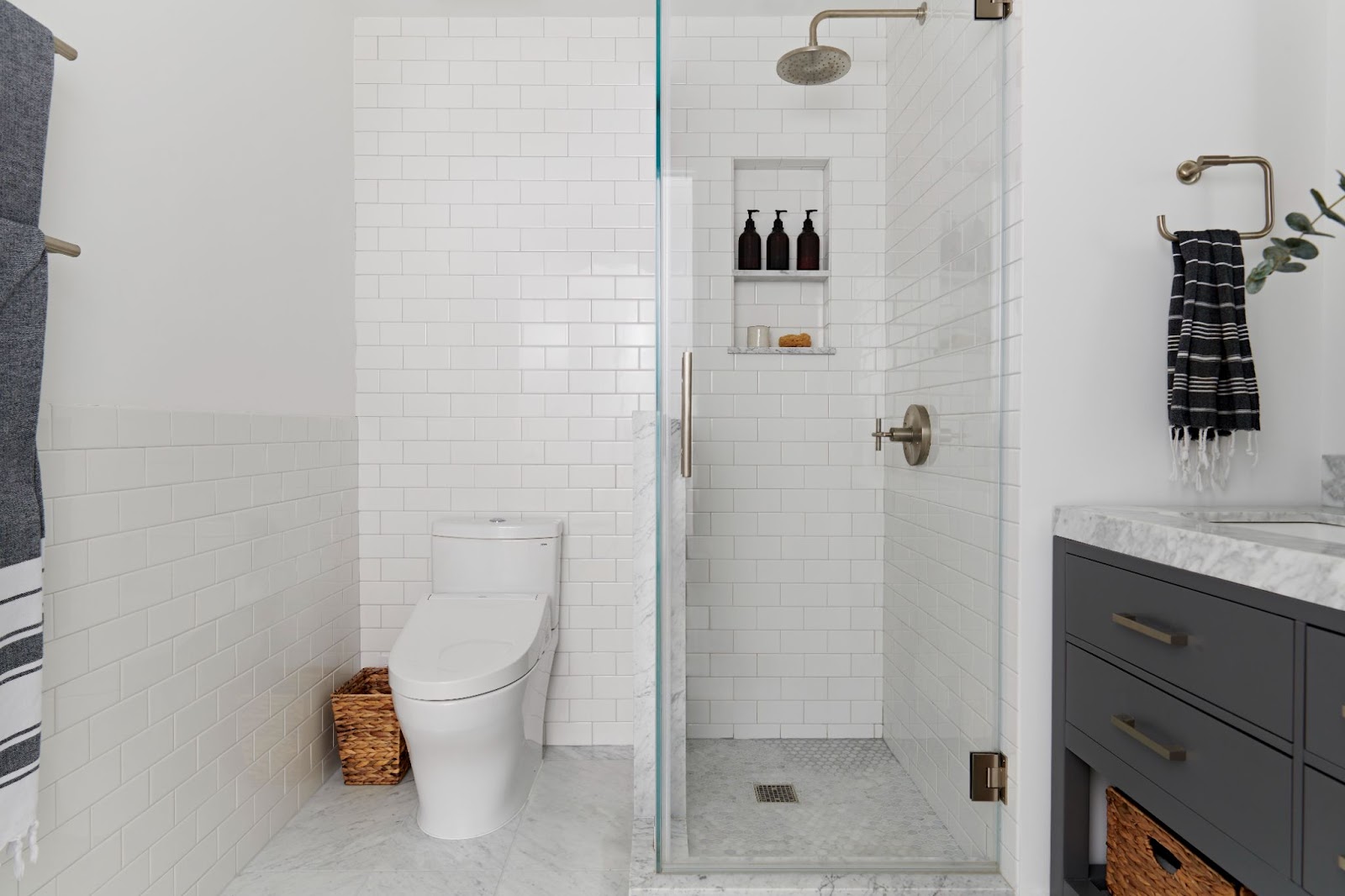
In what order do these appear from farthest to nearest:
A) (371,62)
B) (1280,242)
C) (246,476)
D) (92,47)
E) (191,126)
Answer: (371,62), (246,476), (191,126), (92,47), (1280,242)

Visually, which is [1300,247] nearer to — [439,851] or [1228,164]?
[1228,164]

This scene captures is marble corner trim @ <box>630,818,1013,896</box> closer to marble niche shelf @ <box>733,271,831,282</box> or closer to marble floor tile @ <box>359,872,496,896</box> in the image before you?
marble floor tile @ <box>359,872,496,896</box>

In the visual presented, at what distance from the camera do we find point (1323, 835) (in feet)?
3.10

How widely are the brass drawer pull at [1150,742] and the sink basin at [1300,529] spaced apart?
36cm

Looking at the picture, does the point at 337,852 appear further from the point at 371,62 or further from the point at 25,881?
the point at 371,62

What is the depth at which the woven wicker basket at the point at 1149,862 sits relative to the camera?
1169 mm

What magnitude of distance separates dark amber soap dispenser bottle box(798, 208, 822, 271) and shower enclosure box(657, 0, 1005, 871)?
2 cm

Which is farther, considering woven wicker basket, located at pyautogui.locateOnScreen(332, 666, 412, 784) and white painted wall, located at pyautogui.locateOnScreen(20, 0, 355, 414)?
woven wicker basket, located at pyautogui.locateOnScreen(332, 666, 412, 784)

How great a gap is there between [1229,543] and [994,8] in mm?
1180

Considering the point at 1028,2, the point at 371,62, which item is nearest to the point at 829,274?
the point at 1028,2

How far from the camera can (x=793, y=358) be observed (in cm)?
163

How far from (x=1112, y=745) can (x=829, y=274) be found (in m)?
1.02

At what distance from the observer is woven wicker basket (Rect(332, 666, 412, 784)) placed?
95.2 inches

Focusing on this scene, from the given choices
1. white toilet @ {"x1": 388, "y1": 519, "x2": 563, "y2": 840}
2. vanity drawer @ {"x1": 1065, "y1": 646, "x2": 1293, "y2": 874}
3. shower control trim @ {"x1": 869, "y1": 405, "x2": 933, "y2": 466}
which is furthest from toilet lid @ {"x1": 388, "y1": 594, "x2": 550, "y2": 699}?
vanity drawer @ {"x1": 1065, "y1": 646, "x2": 1293, "y2": 874}
